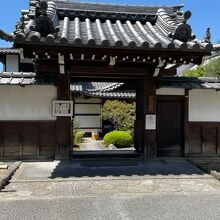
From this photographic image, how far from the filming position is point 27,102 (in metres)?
10.3

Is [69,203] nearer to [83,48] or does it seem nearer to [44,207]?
[44,207]

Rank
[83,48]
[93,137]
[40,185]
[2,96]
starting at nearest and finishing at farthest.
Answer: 1. [40,185]
2. [83,48]
3. [2,96]
4. [93,137]

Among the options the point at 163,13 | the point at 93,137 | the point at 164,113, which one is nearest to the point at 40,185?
the point at 164,113

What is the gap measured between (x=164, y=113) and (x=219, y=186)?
396cm

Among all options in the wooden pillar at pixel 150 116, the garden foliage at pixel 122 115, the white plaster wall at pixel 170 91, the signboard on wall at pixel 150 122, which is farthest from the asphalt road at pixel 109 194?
the garden foliage at pixel 122 115

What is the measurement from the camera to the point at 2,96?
33.7 ft

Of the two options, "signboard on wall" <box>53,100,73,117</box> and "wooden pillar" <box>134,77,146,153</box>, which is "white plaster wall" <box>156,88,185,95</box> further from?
"signboard on wall" <box>53,100,73,117</box>

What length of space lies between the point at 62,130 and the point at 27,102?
141 cm

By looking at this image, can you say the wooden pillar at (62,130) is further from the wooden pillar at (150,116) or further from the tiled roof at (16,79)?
the wooden pillar at (150,116)

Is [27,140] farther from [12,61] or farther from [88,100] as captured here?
[88,100]

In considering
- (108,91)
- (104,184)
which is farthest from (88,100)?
(104,184)

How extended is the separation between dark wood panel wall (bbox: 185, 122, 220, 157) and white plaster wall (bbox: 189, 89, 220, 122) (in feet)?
0.68

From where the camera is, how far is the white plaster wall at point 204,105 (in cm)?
1108

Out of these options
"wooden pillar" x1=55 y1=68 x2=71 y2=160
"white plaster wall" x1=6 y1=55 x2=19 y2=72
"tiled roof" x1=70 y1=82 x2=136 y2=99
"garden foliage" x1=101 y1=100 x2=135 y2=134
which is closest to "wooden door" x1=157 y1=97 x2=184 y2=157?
"wooden pillar" x1=55 y1=68 x2=71 y2=160
